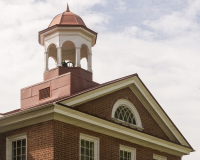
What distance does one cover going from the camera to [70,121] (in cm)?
1702

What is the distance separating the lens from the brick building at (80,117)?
16719 millimetres

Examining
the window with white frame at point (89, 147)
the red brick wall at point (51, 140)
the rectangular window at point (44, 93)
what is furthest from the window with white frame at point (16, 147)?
the rectangular window at point (44, 93)

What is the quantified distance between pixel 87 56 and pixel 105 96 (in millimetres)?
3686

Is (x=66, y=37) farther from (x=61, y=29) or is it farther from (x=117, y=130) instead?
(x=117, y=130)

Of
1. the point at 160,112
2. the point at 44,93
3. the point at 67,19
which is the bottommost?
the point at 160,112

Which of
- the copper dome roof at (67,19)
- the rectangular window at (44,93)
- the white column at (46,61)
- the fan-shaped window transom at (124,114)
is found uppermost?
the copper dome roof at (67,19)

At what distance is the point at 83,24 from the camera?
73.5ft

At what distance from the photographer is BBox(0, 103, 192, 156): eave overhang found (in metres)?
16.5

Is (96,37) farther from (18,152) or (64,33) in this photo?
(18,152)

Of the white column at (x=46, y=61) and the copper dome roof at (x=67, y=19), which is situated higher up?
the copper dome roof at (x=67, y=19)

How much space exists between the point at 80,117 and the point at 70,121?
0.43 meters

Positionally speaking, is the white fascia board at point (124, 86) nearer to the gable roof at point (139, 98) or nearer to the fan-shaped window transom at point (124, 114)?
the gable roof at point (139, 98)

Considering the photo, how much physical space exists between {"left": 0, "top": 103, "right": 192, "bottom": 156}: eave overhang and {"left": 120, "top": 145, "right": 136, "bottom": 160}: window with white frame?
1.26 feet

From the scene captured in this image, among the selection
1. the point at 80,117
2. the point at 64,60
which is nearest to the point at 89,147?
the point at 80,117
